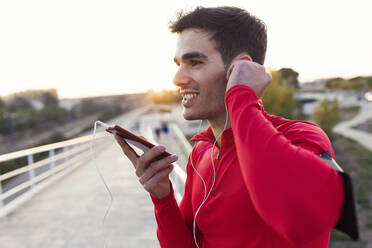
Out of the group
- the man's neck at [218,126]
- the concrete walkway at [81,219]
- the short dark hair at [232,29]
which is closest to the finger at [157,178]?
the man's neck at [218,126]

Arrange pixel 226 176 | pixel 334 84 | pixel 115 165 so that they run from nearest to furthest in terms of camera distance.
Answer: pixel 226 176, pixel 115 165, pixel 334 84

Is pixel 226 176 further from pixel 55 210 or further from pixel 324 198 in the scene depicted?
pixel 55 210

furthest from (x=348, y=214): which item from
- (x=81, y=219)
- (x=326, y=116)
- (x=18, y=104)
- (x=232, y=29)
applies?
(x=18, y=104)

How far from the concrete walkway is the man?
9.94ft

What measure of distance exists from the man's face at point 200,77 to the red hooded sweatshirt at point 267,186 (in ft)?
0.49

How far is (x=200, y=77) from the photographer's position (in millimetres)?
1305

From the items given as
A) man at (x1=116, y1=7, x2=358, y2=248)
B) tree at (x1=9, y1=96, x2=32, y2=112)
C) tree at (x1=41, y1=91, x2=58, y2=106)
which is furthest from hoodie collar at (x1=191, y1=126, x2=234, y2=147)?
tree at (x1=41, y1=91, x2=58, y2=106)

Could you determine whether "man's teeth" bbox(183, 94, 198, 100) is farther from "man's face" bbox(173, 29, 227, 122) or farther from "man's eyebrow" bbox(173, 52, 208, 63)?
"man's eyebrow" bbox(173, 52, 208, 63)

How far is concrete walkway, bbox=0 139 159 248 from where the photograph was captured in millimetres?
4187

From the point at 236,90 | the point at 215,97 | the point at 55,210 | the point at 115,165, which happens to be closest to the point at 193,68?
the point at 215,97

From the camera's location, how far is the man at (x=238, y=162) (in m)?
0.76

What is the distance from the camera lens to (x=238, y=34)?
1359 mm

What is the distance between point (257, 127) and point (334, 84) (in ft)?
241

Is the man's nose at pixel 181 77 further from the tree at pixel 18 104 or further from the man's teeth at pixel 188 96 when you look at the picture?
the tree at pixel 18 104
